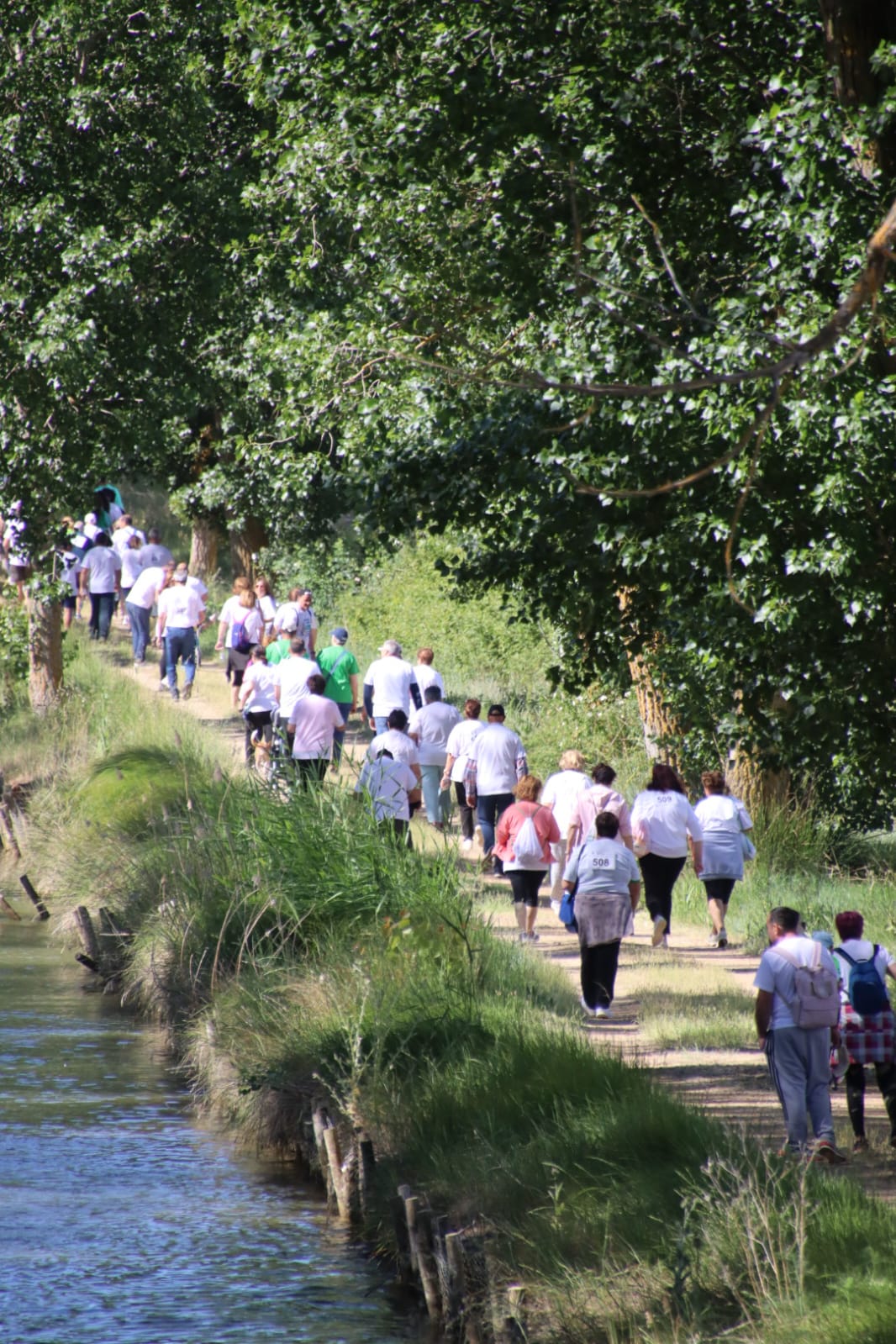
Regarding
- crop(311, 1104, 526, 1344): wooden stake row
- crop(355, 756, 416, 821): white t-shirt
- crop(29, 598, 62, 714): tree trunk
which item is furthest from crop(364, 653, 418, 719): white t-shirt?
crop(311, 1104, 526, 1344): wooden stake row

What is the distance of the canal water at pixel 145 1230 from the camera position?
8.37m

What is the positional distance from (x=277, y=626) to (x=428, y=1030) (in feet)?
39.0

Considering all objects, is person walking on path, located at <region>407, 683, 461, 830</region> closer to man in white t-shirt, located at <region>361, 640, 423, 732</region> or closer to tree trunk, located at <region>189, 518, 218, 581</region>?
man in white t-shirt, located at <region>361, 640, 423, 732</region>

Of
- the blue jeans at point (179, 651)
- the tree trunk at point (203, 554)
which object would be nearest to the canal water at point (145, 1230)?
the blue jeans at point (179, 651)

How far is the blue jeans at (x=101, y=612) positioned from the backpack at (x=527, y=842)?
46.6 feet

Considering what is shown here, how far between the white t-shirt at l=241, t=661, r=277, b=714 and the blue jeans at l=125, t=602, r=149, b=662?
6.73 meters

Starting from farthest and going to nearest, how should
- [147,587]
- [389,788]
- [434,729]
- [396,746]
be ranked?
[147,587] < [434,729] < [396,746] < [389,788]

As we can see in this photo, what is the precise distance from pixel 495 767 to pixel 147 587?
392 inches

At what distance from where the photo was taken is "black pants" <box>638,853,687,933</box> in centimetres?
1471

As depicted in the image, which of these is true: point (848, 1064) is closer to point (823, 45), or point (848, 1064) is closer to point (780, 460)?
point (780, 460)

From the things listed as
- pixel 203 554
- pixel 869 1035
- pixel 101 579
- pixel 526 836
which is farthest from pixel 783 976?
pixel 203 554

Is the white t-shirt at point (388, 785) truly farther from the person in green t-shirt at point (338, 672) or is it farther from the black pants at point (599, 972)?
the person in green t-shirt at point (338, 672)

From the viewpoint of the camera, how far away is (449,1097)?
9320 millimetres

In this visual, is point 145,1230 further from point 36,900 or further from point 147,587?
point 147,587
